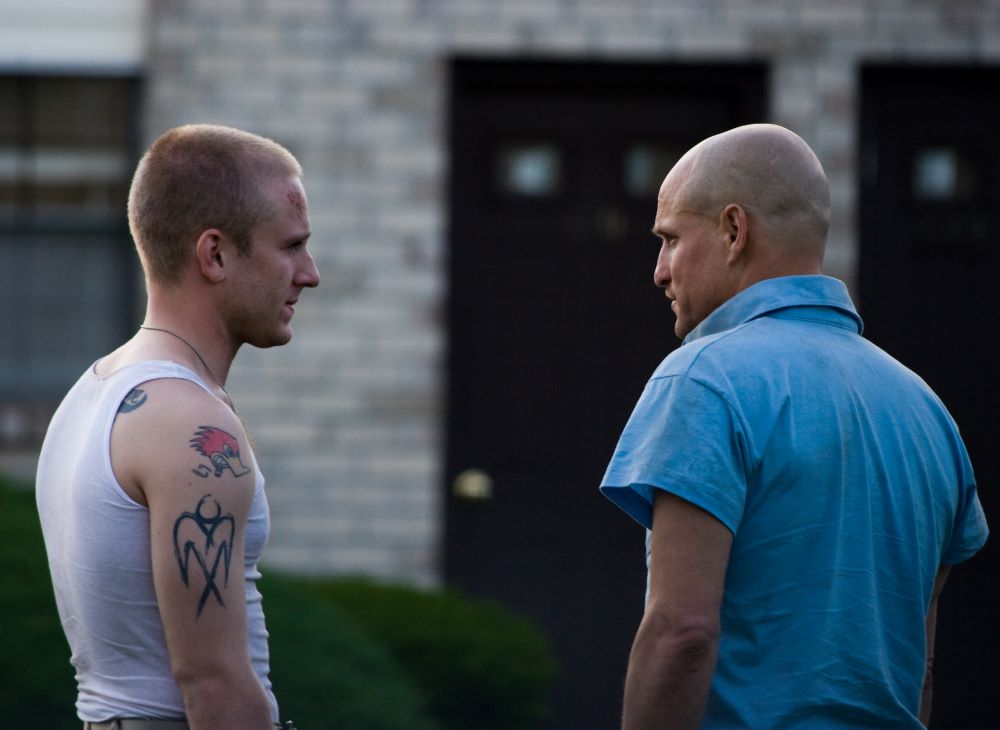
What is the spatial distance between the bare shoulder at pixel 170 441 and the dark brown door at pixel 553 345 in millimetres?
4995

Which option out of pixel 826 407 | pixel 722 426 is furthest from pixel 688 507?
pixel 826 407

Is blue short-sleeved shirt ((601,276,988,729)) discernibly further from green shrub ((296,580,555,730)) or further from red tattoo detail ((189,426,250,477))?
green shrub ((296,580,555,730))

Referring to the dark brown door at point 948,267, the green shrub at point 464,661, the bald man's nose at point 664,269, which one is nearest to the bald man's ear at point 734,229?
the bald man's nose at point 664,269

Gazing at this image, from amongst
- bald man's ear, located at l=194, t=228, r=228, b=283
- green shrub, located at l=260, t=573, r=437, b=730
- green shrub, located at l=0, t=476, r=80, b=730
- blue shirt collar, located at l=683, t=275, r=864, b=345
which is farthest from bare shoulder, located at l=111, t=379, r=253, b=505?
green shrub, located at l=260, t=573, r=437, b=730

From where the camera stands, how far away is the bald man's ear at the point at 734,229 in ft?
8.38

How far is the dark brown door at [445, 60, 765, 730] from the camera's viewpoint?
727 cm

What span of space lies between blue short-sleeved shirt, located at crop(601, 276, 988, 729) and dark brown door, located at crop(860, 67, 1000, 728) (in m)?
4.97

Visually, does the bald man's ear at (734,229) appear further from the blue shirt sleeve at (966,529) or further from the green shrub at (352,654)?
the green shrub at (352,654)

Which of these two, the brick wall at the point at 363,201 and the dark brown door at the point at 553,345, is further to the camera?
the dark brown door at the point at 553,345

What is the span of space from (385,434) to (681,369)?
185 inches

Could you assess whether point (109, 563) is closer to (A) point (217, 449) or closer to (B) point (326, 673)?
(A) point (217, 449)

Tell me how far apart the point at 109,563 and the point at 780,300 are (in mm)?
1150

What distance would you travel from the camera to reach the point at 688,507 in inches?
91.7

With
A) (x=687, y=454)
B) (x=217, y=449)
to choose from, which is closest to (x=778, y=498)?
(x=687, y=454)
